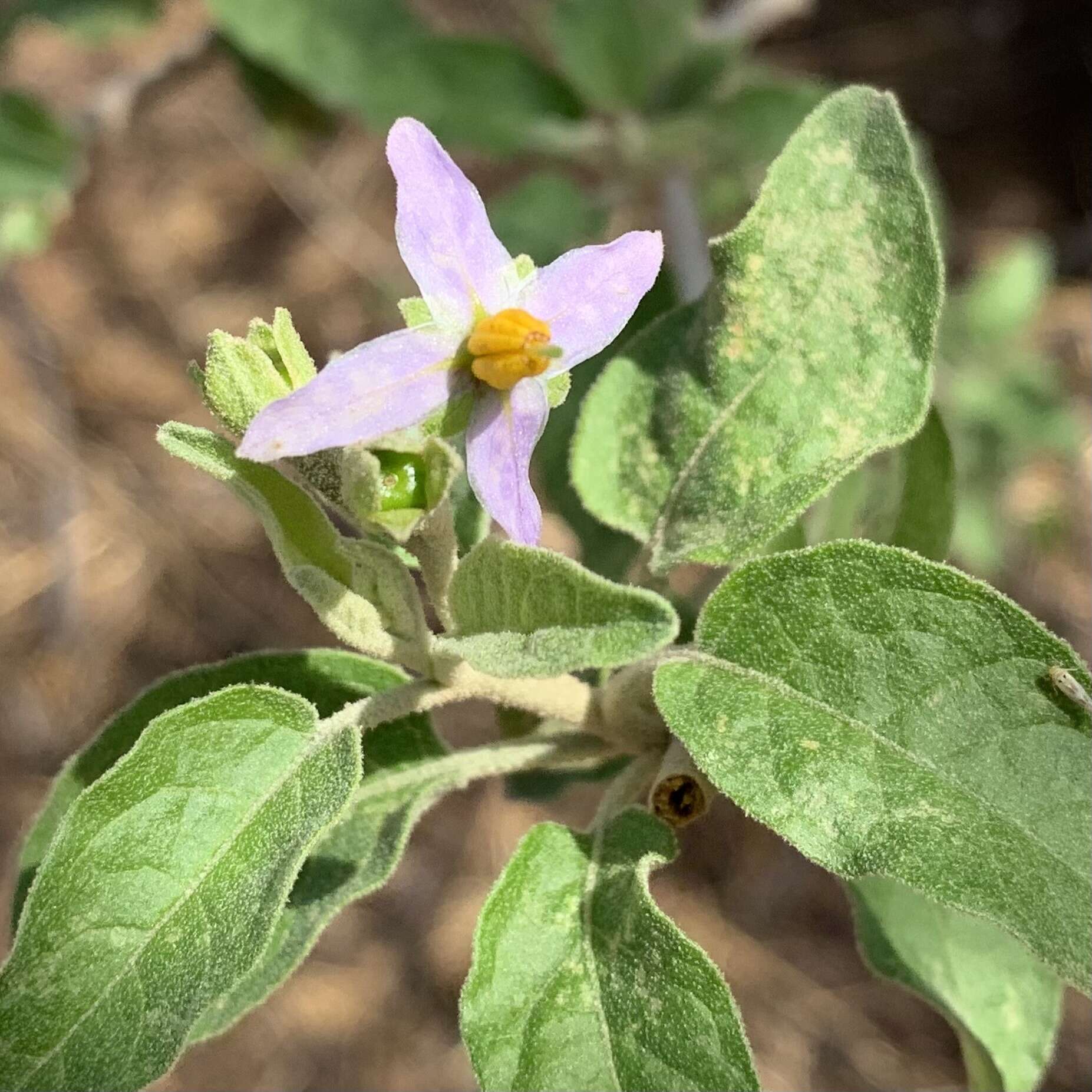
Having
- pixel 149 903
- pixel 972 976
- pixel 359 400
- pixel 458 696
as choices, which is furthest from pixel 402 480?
pixel 972 976

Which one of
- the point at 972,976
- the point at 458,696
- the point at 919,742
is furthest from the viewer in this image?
the point at 972,976

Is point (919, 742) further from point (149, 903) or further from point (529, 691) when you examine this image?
point (149, 903)

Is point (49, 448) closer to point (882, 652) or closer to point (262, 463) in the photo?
point (262, 463)

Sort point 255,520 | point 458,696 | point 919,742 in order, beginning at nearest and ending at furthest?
point 919,742, point 458,696, point 255,520

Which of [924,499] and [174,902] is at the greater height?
[174,902]

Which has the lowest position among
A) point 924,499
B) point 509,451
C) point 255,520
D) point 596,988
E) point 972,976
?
point 255,520

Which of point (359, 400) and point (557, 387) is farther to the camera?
point (557, 387)

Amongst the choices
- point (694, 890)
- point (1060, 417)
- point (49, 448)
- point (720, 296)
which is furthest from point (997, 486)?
point (49, 448)
